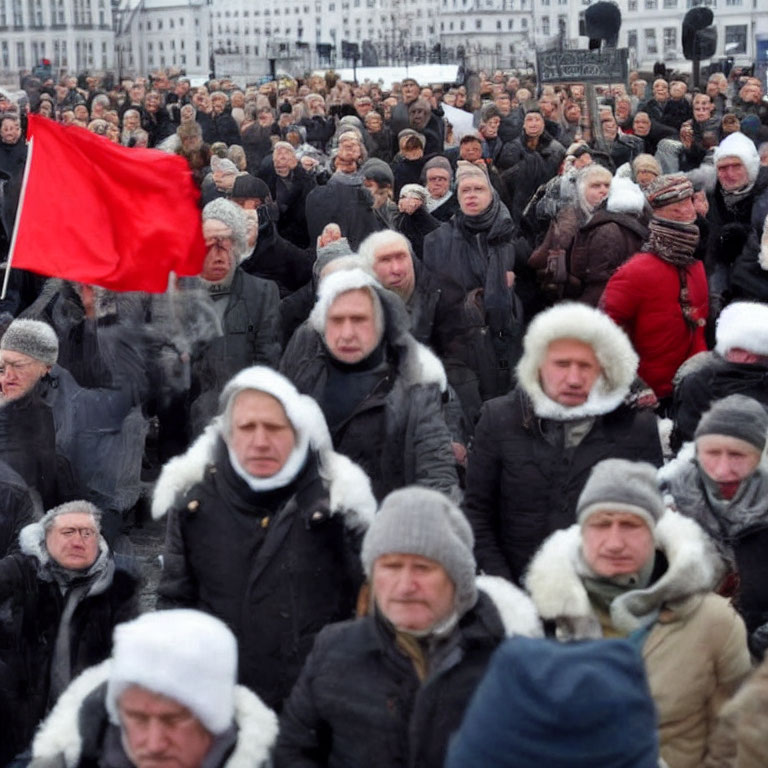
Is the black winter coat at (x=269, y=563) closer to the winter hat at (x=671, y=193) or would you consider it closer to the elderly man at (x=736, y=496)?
the elderly man at (x=736, y=496)

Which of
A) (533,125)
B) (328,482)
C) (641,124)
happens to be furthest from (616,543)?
(641,124)

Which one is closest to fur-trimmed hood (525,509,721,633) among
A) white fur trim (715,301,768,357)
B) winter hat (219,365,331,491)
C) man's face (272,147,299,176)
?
winter hat (219,365,331,491)

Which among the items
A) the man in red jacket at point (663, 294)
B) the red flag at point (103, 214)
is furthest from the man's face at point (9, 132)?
the man in red jacket at point (663, 294)

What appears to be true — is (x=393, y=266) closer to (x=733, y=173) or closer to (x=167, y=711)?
(x=733, y=173)

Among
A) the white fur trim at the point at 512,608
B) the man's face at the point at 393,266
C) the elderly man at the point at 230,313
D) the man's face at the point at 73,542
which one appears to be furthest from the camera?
the elderly man at the point at 230,313

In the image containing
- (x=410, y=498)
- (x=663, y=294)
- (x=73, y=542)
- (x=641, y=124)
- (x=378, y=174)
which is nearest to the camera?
(x=410, y=498)

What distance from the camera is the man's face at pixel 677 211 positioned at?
19.9ft

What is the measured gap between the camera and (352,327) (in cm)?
450

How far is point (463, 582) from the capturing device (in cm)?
308

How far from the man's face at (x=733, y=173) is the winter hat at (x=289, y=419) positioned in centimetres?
464

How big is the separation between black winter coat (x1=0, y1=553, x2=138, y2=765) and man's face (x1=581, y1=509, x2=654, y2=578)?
1.61 metres

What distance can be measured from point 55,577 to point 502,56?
294 ft

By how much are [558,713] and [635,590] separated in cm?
112

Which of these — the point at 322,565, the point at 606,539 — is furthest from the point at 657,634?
the point at 322,565
